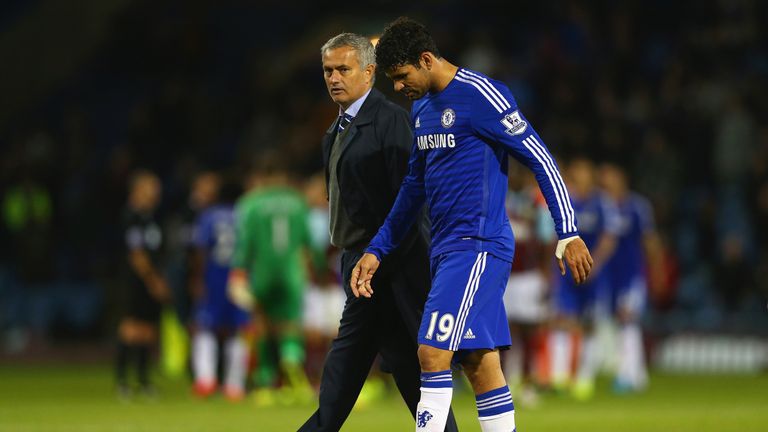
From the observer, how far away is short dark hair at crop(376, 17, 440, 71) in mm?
7047

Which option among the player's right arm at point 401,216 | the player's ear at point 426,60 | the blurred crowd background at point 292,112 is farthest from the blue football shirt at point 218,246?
the player's ear at point 426,60

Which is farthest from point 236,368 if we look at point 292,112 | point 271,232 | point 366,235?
point 292,112

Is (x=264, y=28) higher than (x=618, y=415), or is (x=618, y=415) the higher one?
(x=264, y=28)

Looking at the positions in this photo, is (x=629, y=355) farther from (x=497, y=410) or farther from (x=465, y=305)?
(x=465, y=305)

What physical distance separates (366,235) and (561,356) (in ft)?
29.9

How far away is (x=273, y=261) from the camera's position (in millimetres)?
15328

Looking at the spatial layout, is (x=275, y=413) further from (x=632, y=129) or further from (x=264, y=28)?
(x=264, y=28)

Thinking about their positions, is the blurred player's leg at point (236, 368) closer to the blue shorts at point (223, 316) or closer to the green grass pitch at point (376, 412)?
the blue shorts at point (223, 316)

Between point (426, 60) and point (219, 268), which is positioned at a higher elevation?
point (426, 60)

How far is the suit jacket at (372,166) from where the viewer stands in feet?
25.2

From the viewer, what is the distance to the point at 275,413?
13.7 m

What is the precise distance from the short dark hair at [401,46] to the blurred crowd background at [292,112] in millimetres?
11024

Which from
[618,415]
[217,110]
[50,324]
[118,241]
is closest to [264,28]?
[217,110]

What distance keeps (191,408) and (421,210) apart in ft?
24.5
